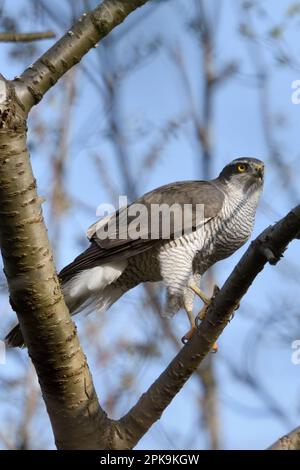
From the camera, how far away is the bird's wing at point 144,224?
16.3 ft

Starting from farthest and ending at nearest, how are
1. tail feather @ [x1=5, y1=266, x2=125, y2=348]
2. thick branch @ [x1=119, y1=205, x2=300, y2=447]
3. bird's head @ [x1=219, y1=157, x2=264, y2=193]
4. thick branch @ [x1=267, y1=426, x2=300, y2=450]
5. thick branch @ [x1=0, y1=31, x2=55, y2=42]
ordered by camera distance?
bird's head @ [x1=219, y1=157, x2=264, y2=193] < tail feather @ [x1=5, y1=266, x2=125, y2=348] < thick branch @ [x1=119, y1=205, x2=300, y2=447] < thick branch @ [x1=0, y1=31, x2=55, y2=42] < thick branch @ [x1=267, y1=426, x2=300, y2=450]

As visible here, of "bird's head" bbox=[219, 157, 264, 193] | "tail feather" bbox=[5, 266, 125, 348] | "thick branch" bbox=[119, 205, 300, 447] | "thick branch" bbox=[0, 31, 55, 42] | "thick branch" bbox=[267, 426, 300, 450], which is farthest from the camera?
"bird's head" bbox=[219, 157, 264, 193]

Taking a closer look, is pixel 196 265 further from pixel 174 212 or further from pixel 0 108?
pixel 0 108

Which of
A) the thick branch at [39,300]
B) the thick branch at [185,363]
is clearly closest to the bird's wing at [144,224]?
the thick branch at [185,363]

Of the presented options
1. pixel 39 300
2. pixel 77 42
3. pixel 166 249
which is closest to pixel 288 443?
pixel 39 300

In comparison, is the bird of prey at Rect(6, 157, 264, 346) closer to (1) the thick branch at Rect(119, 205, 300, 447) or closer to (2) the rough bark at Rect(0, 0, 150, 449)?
(1) the thick branch at Rect(119, 205, 300, 447)

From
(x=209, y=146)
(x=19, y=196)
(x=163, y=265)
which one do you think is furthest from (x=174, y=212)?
(x=19, y=196)

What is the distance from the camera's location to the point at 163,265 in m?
5.12

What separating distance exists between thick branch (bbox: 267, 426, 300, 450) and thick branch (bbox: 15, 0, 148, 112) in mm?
1428

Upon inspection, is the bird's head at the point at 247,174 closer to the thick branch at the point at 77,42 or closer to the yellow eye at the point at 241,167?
the yellow eye at the point at 241,167

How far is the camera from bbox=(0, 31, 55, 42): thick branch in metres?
2.80

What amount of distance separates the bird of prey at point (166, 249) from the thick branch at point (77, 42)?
2079 millimetres

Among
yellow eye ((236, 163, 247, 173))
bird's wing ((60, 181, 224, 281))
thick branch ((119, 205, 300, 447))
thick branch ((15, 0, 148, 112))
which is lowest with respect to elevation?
thick branch ((119, 205, 300, 447))

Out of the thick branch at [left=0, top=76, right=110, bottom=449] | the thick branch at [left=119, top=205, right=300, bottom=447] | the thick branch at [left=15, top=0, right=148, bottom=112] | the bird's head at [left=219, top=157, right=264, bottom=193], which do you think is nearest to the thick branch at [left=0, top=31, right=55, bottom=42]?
→ the thick branch at [left=15, top=0, right=148, bottom=112]
